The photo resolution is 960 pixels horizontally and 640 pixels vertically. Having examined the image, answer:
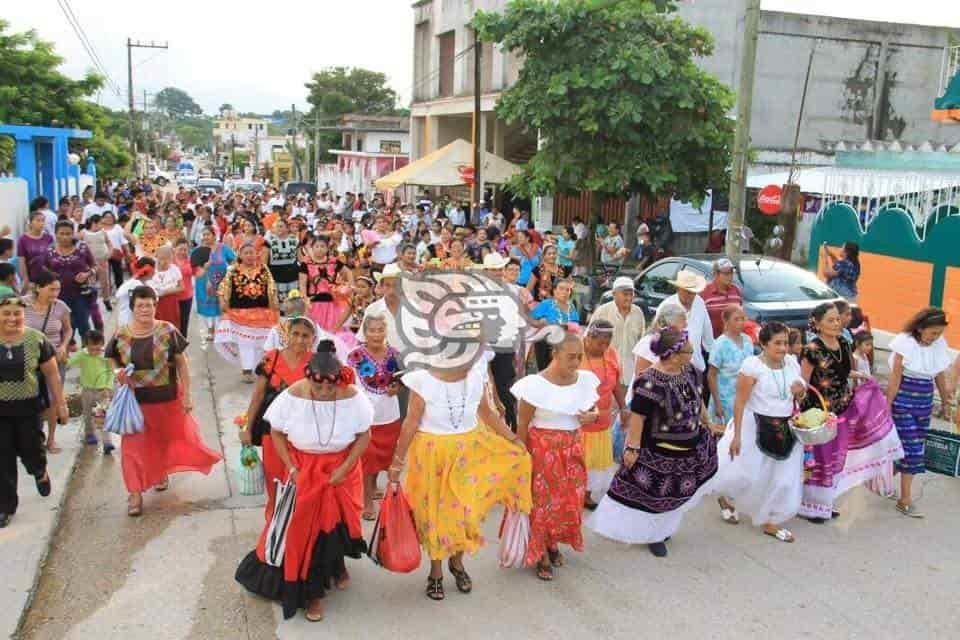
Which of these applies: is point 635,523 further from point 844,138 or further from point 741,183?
point 844,138

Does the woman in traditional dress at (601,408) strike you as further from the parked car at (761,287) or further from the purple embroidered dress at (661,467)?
the parked car at (761,287)

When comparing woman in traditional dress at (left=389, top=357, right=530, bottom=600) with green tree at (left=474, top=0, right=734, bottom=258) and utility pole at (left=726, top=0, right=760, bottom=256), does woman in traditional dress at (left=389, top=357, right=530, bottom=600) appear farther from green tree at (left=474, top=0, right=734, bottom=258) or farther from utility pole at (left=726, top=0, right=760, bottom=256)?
green tree at (left=474, top=0, right=734, bottom=258)

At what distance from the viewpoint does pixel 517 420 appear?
18.8 ft

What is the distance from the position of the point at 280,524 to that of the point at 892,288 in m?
11.5

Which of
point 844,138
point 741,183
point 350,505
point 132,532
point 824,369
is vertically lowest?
point 132,532

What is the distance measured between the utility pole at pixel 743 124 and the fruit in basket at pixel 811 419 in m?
6.21

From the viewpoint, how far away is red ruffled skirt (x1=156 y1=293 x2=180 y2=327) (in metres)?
10.0

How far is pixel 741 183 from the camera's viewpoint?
12195 mm

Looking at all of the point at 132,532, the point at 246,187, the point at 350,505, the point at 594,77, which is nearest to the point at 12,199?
the point at 594,77

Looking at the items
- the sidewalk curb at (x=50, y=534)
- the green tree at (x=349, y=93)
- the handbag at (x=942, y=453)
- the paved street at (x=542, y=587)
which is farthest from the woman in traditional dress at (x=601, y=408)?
the green tree at (x=349, y=93)

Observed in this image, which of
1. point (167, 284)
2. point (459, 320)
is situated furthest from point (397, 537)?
point (167, 284)

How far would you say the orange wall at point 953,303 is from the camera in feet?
39.6

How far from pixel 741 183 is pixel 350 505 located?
29.4 ft

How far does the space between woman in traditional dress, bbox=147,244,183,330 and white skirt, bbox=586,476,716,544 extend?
5.85m
